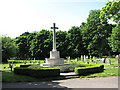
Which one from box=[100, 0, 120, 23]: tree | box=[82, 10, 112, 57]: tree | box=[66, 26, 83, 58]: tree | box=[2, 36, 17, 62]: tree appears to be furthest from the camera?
box=[66, 26, 83, 58]: tree

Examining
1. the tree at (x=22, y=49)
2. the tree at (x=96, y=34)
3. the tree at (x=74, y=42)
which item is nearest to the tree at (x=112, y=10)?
the tree at (x=96, y=34)

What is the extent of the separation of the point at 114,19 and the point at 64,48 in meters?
30.4

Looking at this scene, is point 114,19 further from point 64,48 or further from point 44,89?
point 64,48

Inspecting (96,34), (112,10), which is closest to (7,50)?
(96,34)

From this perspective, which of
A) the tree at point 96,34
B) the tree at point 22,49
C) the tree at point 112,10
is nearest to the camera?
the tree at point 112,10

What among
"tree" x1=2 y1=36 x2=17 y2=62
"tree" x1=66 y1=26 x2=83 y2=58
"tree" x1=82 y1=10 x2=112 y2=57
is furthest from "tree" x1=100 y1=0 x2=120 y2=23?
"tree" x1=2 y1=36 x2=17 y2=62

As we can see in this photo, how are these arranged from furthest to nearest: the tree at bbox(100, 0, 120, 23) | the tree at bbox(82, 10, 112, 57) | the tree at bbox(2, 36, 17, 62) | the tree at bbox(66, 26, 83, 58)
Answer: the tree at bbox(66, 26, 83, 58)
the tree at bbox(82, 10, 112, 57)
the tree at bbox(2, 36, 17, 62)
the tree at bbox(100, 0, 120, 23)

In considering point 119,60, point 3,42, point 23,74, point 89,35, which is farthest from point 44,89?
point 89,35

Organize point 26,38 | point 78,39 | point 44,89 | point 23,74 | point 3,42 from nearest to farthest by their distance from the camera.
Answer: point 44,89 < point 23,74 < point 3,42 < point 78,39 < point 26,38

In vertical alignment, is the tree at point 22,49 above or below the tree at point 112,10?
below

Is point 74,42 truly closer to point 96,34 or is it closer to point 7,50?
point 96,34

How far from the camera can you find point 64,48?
48.7 meters

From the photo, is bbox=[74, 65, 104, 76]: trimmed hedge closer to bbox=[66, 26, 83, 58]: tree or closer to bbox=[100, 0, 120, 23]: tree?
bbox=[100, 0, 120, 23]: tree

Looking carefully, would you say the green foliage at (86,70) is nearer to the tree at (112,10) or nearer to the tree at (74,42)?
the tree at (112,10)
